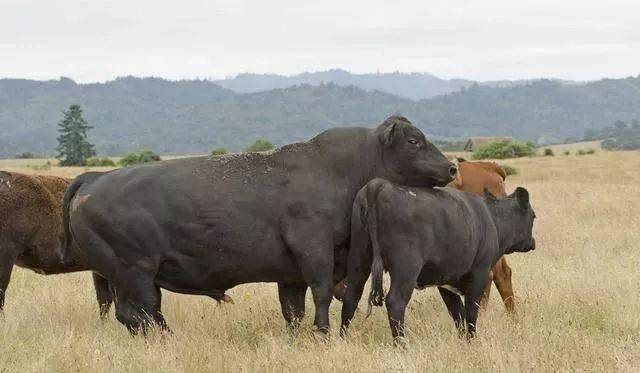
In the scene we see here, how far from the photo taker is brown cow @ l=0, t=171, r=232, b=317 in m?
8.88

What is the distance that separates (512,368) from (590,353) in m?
0.86

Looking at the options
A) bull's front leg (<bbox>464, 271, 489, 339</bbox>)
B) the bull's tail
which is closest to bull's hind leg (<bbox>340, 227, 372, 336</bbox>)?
bull's front leg (<bbox>464, 271, 489, 339</bbox>)

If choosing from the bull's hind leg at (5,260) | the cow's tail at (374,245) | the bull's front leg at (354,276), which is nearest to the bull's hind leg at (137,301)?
the bull's front leg at (354,276)

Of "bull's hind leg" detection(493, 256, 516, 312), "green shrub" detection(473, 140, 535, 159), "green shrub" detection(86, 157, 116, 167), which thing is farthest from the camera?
"green shrub" detection(86, 157, 116, 167)

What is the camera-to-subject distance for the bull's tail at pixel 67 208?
7.95 meters

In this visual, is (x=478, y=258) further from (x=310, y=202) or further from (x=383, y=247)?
(x=310, y=202)

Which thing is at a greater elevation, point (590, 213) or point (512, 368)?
point (512, 368)

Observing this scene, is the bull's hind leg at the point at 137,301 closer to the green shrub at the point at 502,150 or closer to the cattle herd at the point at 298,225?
the cattle herd at the point at 298,225

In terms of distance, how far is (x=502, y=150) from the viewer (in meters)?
81.0

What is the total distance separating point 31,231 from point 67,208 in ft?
4.05

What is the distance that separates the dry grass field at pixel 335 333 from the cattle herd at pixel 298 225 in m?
0.40

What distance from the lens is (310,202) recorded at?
7.64 m

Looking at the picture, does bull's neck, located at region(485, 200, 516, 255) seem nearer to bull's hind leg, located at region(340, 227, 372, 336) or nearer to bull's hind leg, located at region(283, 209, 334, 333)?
bull's hind leg, located at region(340, 227, 372, 336)

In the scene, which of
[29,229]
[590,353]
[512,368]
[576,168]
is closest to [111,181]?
[29,229]
